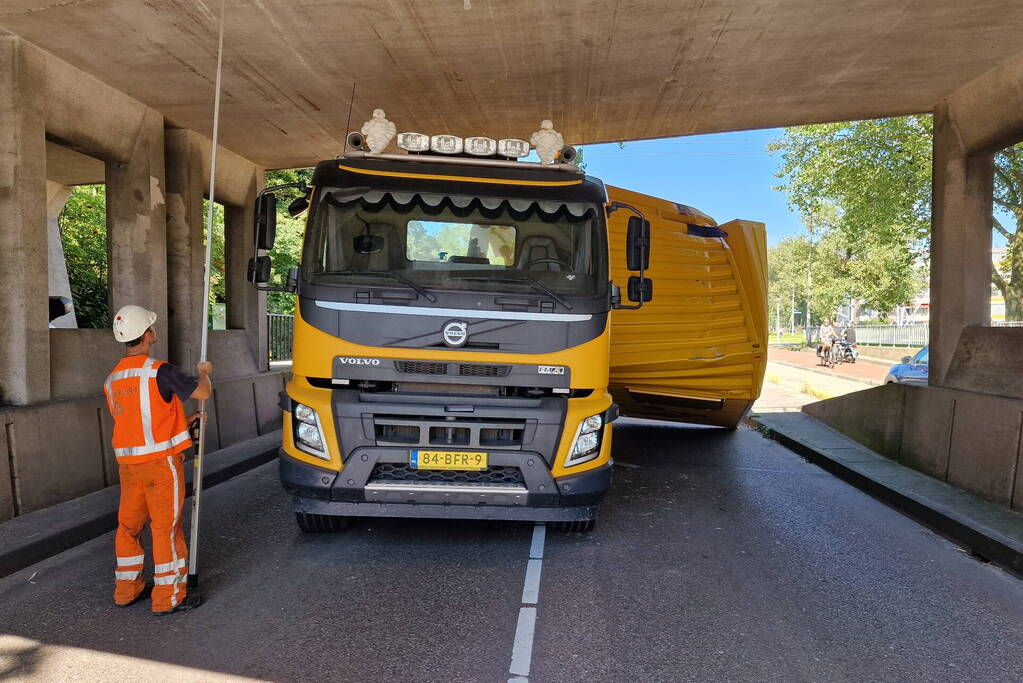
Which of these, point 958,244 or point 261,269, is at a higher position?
point 958,244

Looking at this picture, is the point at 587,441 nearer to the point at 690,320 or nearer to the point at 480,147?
the point at 480,147

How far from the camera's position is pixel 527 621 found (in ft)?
13.6

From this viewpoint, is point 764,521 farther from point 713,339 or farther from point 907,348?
point 907,348

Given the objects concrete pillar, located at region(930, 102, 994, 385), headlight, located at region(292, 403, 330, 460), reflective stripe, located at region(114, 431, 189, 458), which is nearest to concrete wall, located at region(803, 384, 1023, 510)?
concrete pillar, located at region(930, 102, 994, 385)

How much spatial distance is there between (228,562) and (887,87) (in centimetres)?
857

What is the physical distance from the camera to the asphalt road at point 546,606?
363 centimetres

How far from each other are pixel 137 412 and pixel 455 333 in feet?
6.61

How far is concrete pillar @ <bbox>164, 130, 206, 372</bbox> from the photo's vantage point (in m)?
9.84

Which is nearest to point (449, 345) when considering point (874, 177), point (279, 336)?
point (279, 336)

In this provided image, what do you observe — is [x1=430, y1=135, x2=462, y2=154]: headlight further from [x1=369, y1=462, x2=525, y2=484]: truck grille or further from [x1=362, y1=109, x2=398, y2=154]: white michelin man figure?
[x1=369, y1=462, x2=525, y2=484]: truck grille

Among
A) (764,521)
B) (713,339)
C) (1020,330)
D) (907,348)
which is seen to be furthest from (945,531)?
(907,348)

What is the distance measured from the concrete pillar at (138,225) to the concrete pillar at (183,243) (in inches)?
25.9

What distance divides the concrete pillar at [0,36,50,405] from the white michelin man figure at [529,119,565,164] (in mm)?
4477

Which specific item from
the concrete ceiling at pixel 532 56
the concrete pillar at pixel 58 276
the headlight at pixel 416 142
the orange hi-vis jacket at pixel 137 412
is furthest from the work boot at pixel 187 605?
the concrete pillar at pixel 58 276
